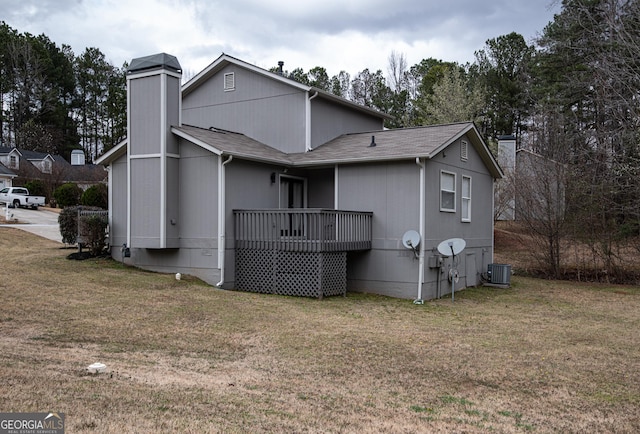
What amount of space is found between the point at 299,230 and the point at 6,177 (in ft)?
114

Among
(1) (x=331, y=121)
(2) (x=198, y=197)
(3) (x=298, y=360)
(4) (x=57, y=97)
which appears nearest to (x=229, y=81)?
(1) (x=331, y=121)

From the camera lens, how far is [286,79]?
55.0ft

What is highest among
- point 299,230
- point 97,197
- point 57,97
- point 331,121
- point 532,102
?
point 57,97

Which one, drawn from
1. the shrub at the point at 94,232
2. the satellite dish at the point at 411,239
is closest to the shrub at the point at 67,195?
the shrub at the point at 94,232

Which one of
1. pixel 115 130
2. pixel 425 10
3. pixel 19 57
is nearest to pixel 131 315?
pixel 425 10

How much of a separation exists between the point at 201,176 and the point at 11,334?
6.77 m

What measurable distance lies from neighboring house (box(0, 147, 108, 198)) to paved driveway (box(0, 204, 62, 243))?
6.31 m

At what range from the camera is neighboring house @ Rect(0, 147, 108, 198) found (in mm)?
40625

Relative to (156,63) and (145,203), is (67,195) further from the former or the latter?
(156,63)

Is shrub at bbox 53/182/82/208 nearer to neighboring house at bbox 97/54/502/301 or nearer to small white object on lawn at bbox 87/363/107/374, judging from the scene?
neighboring house at bbox 97/54/502/301

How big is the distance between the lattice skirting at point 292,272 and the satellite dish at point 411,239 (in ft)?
5.04

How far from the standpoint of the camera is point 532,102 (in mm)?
38094

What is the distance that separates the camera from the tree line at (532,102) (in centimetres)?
1841

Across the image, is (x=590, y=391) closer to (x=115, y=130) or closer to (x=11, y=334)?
(x=11, y=334)
